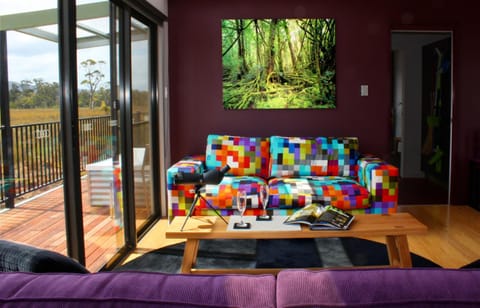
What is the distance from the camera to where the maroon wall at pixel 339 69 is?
4746 millimetres

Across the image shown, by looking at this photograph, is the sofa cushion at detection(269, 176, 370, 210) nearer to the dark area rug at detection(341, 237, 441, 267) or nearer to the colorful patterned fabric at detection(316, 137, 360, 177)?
the dark area rug at detection(341, 237, 441, 267)

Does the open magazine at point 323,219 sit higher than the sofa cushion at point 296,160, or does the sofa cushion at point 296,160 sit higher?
the sofa cushion at point 296,160

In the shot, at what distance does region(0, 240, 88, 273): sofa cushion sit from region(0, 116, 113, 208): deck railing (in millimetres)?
1104

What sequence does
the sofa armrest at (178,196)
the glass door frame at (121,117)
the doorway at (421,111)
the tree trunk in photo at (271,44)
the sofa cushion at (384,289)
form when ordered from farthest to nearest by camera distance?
the doorway at (421,111) → the tree trunk in photo at (271,44) → the sofa armrest at (178,196) → the glass door frame at (121,117) → the sofa cushion at (384,289)

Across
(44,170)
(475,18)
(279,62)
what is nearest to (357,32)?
(279,62)

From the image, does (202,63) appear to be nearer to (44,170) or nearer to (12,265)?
(44,170)

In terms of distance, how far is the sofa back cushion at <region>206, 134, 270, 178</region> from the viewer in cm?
438

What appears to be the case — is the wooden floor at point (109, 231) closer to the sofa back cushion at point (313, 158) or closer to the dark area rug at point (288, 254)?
the dark area rug at point (288, 254)

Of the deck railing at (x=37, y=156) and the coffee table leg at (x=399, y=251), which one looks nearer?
the deck railing at (x=37, y=156)

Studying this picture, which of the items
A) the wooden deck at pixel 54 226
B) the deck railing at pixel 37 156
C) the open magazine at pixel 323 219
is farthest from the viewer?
the open magazine at pixel 323 219

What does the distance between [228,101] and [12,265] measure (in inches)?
150

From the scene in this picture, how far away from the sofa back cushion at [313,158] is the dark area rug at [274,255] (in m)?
0.73

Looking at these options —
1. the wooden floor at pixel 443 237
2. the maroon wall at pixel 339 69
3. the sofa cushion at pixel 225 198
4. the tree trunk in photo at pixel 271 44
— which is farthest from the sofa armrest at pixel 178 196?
the tree trunk in photo at pixel 271 44

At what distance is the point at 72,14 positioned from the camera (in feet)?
8.42
